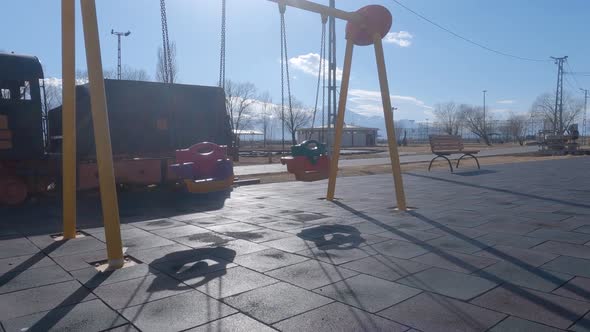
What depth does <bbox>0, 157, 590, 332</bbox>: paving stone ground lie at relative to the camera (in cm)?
379

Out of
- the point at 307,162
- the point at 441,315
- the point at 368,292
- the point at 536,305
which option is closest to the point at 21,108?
the point at 307,162

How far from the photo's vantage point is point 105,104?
5.66m

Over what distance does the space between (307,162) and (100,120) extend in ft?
14.6

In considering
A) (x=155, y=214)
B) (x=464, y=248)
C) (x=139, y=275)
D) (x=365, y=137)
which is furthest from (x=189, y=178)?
(x=365, y=137)

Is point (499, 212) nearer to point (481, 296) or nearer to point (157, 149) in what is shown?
point (481, 296)

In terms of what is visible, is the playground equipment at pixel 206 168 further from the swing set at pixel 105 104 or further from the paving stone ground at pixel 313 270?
the swing set at pixel 105 104

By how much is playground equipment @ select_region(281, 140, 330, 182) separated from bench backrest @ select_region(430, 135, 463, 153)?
1072 cm

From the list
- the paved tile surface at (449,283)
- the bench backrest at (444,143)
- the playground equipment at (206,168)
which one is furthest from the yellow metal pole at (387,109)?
the bench backrest at (444,143)

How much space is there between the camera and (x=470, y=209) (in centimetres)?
880

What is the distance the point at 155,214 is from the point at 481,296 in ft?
22.1

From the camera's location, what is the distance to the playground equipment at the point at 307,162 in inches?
363

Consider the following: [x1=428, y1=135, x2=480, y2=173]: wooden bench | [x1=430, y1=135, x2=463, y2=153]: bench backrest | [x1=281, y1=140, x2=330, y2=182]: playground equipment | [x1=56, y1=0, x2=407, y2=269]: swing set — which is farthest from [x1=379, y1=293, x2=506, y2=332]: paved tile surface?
[x1=430, y1=135, x2=463, y2=153]: bench backrest

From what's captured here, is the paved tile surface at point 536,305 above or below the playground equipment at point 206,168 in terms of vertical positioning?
below

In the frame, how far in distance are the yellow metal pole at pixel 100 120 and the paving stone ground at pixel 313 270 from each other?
0.57m
